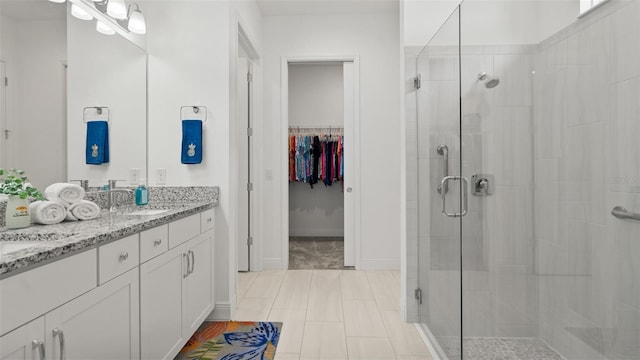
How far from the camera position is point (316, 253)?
4.74 meters

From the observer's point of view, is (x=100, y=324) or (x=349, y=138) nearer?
(x=100, y=324)

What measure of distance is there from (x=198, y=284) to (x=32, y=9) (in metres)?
1.71

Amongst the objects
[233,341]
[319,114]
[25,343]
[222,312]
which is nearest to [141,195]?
[222,312]

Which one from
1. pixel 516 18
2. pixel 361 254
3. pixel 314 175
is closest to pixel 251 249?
pixel 361 254

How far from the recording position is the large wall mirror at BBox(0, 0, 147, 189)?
164cm

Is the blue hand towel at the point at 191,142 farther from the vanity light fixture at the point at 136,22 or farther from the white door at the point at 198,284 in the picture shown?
the vanity light fixture at the point at 136,22

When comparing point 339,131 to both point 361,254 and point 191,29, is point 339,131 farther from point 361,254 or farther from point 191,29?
point 191,29

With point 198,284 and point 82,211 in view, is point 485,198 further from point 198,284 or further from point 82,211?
point 82,211

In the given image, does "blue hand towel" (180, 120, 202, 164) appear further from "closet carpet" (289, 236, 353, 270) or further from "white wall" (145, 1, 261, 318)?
"closet carpet" (289, 236, 353, 270)

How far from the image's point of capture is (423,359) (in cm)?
205

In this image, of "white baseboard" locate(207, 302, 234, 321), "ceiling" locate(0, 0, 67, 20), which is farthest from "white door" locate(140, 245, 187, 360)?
"ceiling" locate(0, 0, 67, 20)

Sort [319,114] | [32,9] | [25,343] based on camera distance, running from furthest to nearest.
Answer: [319,114]
[32,9]
[25,343]

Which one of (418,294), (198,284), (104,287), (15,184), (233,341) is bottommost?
(233,341)

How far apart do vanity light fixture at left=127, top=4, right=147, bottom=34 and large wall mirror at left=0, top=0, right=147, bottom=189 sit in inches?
3.9
